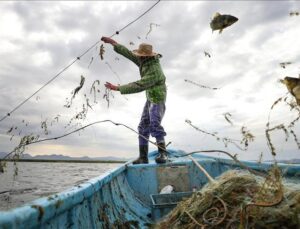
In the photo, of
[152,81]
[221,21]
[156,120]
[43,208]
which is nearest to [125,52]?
[152,81]

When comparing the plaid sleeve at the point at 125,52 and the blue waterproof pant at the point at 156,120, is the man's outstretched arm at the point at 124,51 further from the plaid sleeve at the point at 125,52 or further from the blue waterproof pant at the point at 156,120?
the blue waterproof pant at the point at 156,120

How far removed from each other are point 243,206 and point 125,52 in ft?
17.0

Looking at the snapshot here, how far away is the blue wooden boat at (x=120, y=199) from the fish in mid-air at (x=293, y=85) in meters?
0.86

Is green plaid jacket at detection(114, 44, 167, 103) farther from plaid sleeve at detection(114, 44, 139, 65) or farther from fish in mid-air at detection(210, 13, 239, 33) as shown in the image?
fish in mid-air at detection(210, 13, 239, 33)

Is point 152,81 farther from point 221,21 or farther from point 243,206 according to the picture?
point 243,206

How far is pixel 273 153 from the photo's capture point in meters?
2.13

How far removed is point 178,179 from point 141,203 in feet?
2.51

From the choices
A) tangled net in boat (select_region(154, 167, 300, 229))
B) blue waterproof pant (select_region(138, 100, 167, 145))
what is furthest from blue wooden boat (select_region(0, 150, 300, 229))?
blue waterproof pant (select_region(138, 100, 167, 145))

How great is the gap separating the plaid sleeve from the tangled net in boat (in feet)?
14.9

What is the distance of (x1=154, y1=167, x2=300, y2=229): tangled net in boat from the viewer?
1.91m

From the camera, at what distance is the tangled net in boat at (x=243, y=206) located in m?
1.91

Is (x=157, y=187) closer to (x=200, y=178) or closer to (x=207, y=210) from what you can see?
(x=200, y=178)

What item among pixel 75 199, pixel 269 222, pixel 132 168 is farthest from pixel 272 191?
pixel 132 168

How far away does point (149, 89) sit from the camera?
20.7 feet
